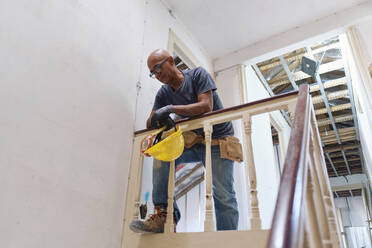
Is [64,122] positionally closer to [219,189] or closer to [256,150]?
[219,189]

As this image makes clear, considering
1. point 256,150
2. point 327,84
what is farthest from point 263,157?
point 327,84

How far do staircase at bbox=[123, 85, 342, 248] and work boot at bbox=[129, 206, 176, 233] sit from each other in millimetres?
53

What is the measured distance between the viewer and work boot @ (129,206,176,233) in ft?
4.91

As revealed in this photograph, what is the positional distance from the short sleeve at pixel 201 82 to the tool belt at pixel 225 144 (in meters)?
0.31

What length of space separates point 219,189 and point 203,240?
1.23 feet

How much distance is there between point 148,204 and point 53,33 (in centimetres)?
142

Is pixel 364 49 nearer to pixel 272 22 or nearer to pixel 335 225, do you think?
pixel 272 22

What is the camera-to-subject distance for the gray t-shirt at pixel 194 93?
1821 millimetres

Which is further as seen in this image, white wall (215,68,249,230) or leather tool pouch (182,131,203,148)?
white wall (215,68,249,230)

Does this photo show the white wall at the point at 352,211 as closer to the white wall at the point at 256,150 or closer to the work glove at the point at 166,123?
the white wall at the point at 256,150

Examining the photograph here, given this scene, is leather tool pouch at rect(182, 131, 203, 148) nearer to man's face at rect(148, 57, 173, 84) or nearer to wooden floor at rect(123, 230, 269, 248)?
man's face at rect(148, 57, 173, 84)

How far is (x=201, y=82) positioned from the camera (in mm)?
1842

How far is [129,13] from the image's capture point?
2.39 m

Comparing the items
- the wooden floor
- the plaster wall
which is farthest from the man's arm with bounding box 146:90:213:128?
the plaster wall
